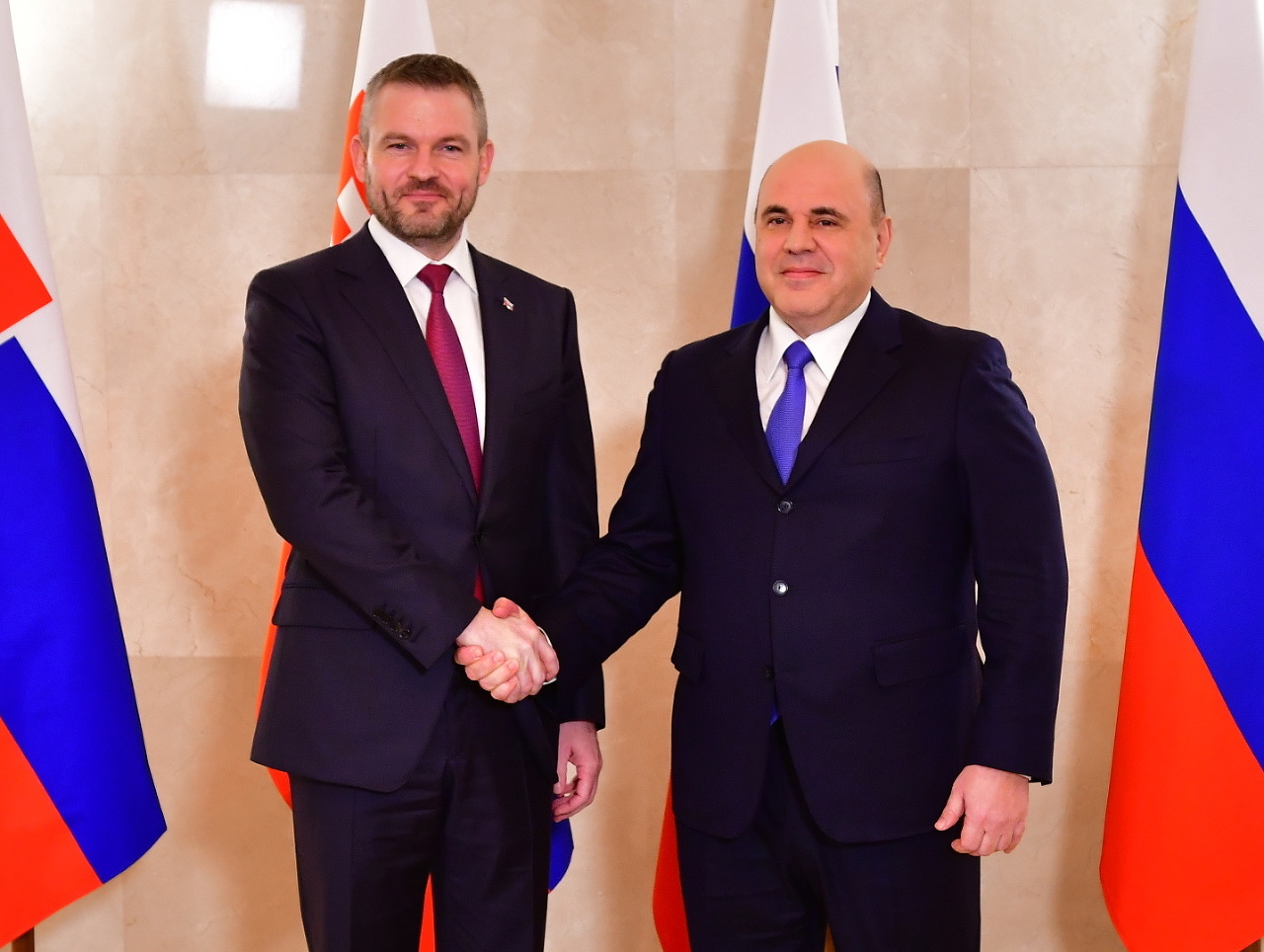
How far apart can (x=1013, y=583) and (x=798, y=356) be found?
0.52 m

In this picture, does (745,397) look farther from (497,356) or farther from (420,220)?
(420,220)

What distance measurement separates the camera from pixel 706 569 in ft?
7.16

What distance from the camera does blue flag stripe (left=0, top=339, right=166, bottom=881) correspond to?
2.59 meters

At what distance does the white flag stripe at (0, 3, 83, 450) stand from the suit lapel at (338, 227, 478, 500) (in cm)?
84

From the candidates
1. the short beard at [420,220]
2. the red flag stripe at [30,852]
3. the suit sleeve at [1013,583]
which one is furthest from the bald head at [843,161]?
the red flag stripe at [30,852]

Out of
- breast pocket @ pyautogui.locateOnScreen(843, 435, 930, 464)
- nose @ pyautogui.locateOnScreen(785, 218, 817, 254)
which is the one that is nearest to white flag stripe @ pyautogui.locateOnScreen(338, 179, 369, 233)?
nose @ pyautogui.locateOnScreen(785, 218, 817, 254)

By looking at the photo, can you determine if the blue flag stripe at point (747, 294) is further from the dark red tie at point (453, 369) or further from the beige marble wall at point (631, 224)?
the dark red tie at point (453, 369)

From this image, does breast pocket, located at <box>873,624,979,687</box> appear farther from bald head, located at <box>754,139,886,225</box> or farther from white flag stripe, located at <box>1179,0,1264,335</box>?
white flag stripe, located at <box>1179,0,1264,335</box>

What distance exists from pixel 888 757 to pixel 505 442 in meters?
0.82

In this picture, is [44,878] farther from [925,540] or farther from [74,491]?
[925,540]

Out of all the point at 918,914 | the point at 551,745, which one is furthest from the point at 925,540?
the point at 551,745

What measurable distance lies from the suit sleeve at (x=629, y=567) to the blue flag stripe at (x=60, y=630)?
104 centimetres

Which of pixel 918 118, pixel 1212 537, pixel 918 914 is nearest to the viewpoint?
pixel 918 914

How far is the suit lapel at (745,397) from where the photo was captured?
213cm
